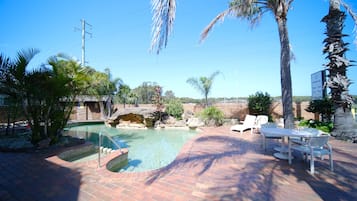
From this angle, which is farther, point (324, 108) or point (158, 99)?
point (158, 99)

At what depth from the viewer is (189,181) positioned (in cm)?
313

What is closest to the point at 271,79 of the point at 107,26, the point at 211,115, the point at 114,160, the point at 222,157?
the point at 211,115

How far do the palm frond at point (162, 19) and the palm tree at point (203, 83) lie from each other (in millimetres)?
15214

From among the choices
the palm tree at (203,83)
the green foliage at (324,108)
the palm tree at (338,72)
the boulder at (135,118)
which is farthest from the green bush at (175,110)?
the palm tree at (338,72)

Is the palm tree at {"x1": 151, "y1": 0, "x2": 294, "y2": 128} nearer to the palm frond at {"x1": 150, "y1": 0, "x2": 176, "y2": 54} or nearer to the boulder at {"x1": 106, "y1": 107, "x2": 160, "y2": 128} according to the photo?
the palm frond at {"x1": 150, "y1": 0, "x2": 176, "y2": 54}

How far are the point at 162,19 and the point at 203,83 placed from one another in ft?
50.4

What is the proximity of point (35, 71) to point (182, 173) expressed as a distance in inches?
236

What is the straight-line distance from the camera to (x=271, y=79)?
49.3ft

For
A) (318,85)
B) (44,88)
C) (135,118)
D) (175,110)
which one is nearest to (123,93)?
(135,118)

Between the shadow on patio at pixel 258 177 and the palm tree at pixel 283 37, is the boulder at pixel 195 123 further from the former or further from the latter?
the shadow on patio at pixel 258 177

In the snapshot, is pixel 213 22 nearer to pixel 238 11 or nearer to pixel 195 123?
pixel 238 11

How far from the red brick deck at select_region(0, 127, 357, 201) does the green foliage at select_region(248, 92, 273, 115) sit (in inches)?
304

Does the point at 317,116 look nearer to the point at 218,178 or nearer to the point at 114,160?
the point at 218,178

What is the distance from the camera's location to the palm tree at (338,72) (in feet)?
20.9
